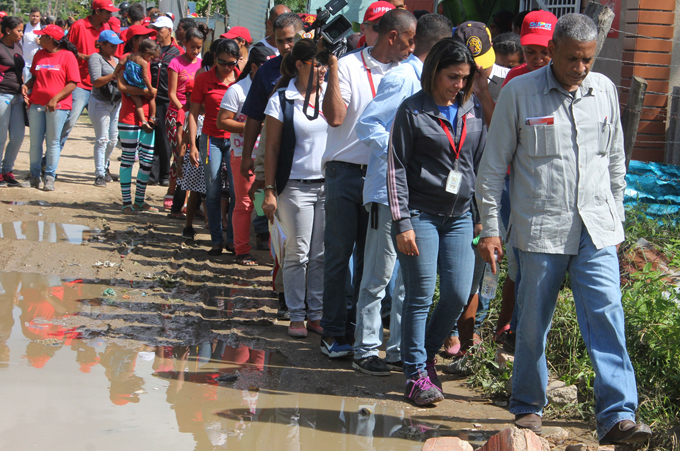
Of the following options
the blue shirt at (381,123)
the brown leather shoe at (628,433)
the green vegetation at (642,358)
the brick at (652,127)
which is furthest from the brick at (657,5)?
the brown leather shoe at (628,433)

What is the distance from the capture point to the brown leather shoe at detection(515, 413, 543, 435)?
3.63m

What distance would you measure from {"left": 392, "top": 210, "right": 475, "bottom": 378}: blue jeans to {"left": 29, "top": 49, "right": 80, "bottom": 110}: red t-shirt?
7.55 m

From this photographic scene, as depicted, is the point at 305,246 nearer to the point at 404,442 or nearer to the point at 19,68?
the point at 404,442

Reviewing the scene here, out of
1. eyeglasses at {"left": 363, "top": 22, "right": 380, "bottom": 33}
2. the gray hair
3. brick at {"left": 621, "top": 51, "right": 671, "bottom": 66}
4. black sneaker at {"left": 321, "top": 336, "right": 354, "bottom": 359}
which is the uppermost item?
brick at {"left": 621, "top": 51, "right": 671, "bottom": 66}

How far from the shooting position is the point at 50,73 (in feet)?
32.3

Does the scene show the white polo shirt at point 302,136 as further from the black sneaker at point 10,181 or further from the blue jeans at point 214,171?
the black sneaker at point 10,181

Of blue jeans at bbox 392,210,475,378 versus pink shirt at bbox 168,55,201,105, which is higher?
pink shirt at bbox 168,55,201,105

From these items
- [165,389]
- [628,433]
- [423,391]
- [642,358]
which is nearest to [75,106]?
[165,389]

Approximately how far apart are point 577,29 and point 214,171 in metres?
4.65

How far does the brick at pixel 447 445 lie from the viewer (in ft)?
10.6

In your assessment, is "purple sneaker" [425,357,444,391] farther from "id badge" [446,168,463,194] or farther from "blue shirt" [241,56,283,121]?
"blue shirt" [241,56,283,121]

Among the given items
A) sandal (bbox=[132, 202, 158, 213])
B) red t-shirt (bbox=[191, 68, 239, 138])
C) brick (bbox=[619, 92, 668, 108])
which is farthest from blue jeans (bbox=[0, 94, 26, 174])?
brick (bbox=[619, 92, 668, 108])

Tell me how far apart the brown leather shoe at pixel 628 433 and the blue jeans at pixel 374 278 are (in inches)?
64.5

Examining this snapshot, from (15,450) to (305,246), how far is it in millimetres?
2462
